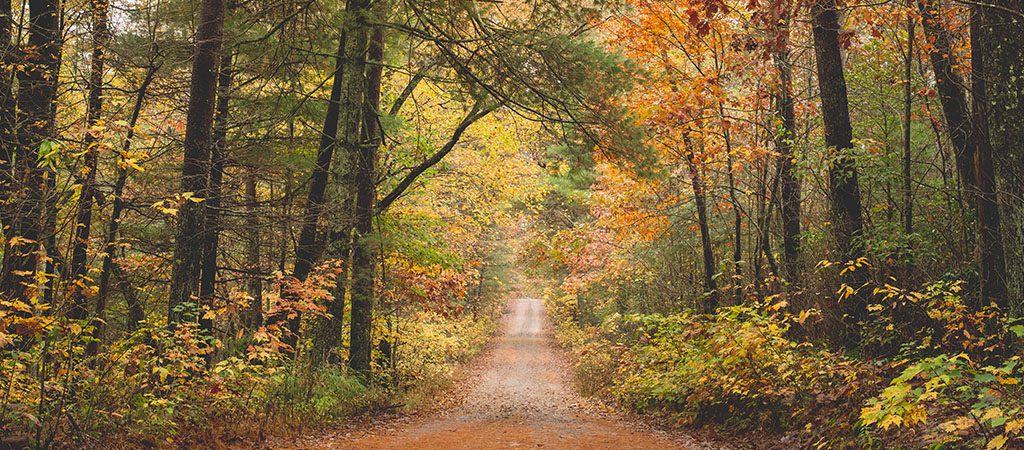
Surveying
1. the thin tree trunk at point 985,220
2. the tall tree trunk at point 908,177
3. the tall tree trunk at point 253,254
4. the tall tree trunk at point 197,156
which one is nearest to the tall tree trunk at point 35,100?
the tall tree trunk at point 197,156

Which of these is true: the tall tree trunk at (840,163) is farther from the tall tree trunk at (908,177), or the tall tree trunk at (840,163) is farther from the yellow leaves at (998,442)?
the yellow leaves at (998,442)

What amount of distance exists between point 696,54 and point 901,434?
864 cm

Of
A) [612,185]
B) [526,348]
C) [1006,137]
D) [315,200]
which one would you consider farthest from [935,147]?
[526,348]

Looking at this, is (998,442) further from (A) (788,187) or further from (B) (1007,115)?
(A) (788,187)

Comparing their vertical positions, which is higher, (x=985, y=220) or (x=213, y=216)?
(x=213, y=216)

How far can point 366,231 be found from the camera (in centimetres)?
1190

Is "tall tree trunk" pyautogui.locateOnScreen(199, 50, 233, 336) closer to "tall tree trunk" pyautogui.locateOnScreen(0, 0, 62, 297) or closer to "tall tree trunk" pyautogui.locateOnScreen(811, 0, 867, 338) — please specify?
"tall tree trunk" pyautogui.locateOnScreen(0, 0, 62, 297)

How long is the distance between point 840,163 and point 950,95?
4.84 feet

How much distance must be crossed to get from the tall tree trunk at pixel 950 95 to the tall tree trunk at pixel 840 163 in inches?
42.3

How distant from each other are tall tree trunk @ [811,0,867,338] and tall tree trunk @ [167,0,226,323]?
780 cm

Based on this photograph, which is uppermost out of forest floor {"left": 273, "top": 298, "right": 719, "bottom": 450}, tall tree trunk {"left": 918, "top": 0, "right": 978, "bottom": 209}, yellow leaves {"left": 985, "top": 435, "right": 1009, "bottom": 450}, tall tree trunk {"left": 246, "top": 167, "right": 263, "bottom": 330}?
tall tree trunk {"left": 918, "top": 0, "right": 978, "bottom": 209}

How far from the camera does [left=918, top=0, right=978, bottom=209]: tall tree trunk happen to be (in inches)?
289

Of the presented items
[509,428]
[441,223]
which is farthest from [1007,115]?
[441,223]

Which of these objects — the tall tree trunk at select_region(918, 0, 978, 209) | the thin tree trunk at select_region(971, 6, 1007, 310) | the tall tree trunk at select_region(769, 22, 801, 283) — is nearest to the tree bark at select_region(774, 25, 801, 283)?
the tall tree trunk at select_region(769, 22, 801, 283)
